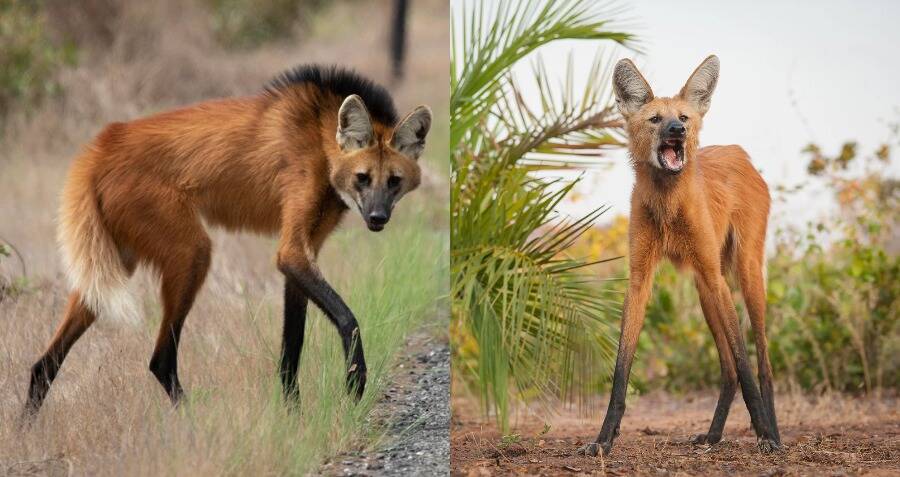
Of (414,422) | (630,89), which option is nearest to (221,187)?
(414,422)

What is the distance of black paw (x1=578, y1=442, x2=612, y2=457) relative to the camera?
11.5 ft

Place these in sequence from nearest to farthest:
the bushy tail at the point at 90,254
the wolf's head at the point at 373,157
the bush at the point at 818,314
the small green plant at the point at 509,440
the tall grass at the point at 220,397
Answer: the tall grass at the point at 220,397, the wolf's head at the point at 373,157, the bushy tail at the point at 90,254, the small green plant at the point at 509,440, the bush at the point at 818,314

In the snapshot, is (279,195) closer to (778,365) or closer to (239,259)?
(239,259)

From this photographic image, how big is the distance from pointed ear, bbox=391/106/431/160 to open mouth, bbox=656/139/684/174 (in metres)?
0.86

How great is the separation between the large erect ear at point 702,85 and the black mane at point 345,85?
1119mm

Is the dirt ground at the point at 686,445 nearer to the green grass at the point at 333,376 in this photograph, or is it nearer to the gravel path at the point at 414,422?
the gravel path at the point at 414,422

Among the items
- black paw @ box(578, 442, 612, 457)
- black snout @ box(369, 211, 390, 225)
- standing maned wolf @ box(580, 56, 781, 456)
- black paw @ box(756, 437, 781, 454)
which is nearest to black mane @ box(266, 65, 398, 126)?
black snout @ box(369, 211, 390, 225)

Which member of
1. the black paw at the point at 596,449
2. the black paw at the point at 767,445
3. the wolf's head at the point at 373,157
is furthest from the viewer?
the wolf's head at the point at 373,157

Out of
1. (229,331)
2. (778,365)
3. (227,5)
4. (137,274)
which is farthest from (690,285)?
(227,5)

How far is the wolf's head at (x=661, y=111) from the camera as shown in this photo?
3.52m

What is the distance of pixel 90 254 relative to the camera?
13.3 ft

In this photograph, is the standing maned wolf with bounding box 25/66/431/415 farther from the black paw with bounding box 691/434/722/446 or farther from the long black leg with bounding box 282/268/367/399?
the black paw with bounding box 691/434/722/446

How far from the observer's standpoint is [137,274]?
5.94 m

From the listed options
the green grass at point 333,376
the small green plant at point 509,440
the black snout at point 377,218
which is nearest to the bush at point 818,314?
the green grass at point 333,376
